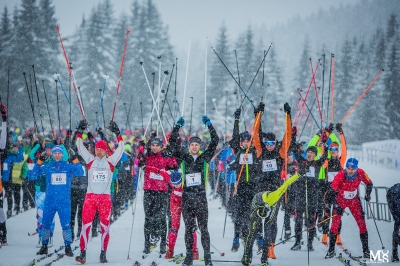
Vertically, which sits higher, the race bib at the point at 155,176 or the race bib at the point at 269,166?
the race bib at the point at 269,166

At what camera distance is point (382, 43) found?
164 feet

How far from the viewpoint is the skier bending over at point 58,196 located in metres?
7.89

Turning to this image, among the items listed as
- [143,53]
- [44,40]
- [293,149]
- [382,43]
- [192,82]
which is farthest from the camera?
[192,82]

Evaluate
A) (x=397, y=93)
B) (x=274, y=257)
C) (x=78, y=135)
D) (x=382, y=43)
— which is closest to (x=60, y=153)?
(x=78, y=135)

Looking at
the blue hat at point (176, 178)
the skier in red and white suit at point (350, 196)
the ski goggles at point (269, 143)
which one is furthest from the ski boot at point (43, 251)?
the skier in red and white suit at point (350, 196)

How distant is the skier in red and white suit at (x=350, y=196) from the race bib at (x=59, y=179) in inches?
201

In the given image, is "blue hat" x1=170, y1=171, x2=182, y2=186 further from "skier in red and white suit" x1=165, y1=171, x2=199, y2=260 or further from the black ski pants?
the black ski pants

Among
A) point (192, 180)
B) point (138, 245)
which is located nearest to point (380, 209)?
point (138, 245)

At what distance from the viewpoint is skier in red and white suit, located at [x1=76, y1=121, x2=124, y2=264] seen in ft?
24.2

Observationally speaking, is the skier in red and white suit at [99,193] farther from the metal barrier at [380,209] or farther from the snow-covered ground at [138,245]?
the metal barrier at [380,209]

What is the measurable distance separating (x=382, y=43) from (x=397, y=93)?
792 centimetres

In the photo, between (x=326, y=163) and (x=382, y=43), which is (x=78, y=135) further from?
(x=382, y=43)
